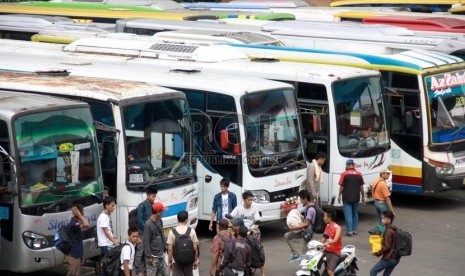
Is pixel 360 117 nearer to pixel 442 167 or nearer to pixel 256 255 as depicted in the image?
pixel 442 167

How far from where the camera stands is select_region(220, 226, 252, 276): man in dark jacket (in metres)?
15.8

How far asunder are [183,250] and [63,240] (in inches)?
62.2

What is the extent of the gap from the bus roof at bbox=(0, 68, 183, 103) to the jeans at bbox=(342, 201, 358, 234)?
3831 millimetres

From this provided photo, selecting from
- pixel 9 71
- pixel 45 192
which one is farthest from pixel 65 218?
pixel 9 71

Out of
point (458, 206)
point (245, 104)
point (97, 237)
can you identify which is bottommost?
point (458, 206)

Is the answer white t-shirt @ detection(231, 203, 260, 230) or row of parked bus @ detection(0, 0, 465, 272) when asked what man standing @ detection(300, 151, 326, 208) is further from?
white t-shirt @ detection(231, 203, 260, 230)

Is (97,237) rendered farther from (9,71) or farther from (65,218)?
(9,71)

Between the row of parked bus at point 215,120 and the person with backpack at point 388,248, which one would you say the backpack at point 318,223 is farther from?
the row of parked bus at point 215,120

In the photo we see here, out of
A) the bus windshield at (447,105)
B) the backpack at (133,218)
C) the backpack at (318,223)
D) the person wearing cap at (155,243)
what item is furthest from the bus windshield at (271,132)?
the bus windshield at (447,105)

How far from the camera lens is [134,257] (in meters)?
15.7

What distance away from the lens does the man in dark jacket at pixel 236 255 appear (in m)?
15.8

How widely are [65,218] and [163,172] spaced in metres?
2.19

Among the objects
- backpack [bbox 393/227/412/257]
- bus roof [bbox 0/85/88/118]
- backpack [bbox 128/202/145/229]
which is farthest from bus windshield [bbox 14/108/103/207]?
backpack [bbox 393/227/412/257]

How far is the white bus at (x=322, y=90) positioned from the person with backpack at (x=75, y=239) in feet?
17.5
